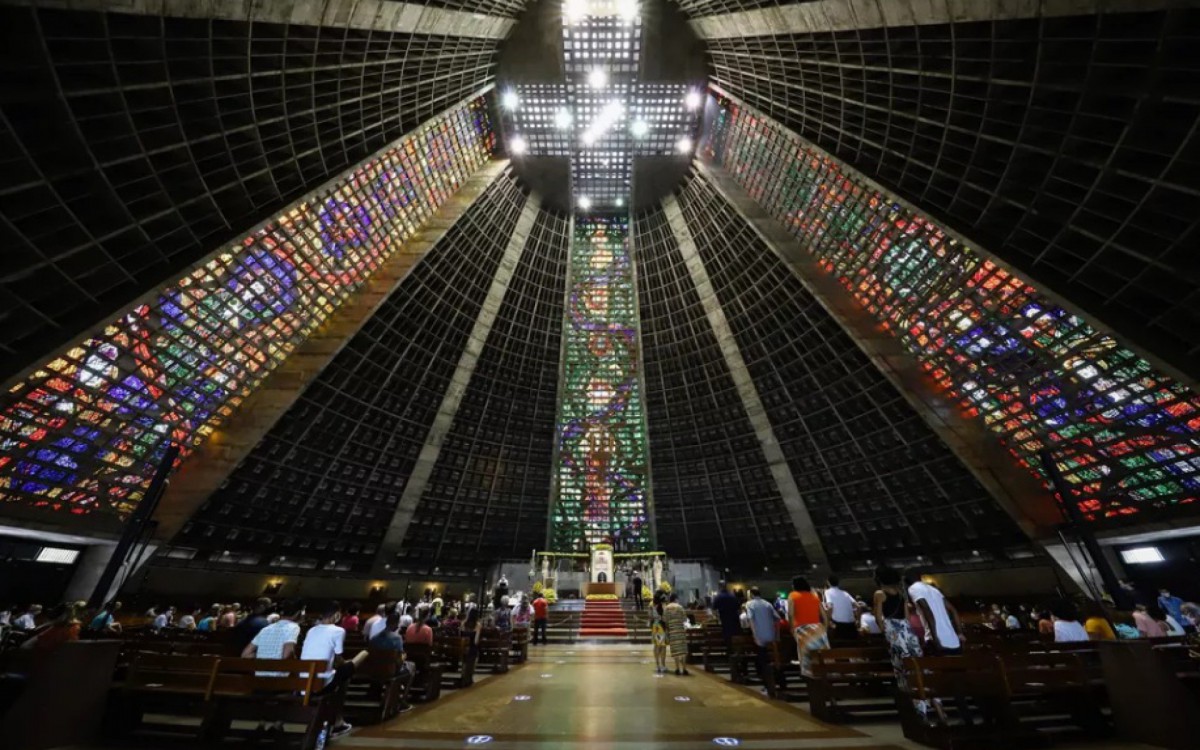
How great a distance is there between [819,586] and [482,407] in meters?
27.7

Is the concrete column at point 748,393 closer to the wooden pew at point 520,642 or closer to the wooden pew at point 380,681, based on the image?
the wooden pew at point 520,642

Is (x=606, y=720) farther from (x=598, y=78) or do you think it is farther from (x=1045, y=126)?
(x=598, y=78)

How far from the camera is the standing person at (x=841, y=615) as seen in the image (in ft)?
25.6

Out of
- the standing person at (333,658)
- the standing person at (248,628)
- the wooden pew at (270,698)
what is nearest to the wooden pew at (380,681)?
the standing person at (333,658)

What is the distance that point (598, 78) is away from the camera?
33031 mm

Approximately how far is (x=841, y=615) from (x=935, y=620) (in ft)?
8.41

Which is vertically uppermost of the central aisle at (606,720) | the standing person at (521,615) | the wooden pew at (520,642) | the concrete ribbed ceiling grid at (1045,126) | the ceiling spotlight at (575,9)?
the ceiling spotlight at (575,9)

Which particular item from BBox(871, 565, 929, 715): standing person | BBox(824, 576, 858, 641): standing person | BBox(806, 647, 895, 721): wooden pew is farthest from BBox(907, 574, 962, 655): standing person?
BBox(824, 576, 858, 641): standing person

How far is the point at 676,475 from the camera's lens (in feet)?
125

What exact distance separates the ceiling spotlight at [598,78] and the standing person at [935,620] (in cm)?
3617

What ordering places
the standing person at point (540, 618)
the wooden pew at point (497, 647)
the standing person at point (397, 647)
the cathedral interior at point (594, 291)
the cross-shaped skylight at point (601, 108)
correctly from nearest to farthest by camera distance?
the standing person at point (397, 647)
the wooden pew at point (497, 647)
the cathedral interior at point (594, 291)
the standing person at point (540, 618)
the cross-shaped skylight at point (601, 108)

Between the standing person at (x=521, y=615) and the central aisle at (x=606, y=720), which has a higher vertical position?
the standing person at (x=521, y=615)

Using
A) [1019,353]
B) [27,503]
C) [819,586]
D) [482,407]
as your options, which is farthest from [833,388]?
[27,503]

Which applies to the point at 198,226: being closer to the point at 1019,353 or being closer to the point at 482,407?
the point at 482,407
